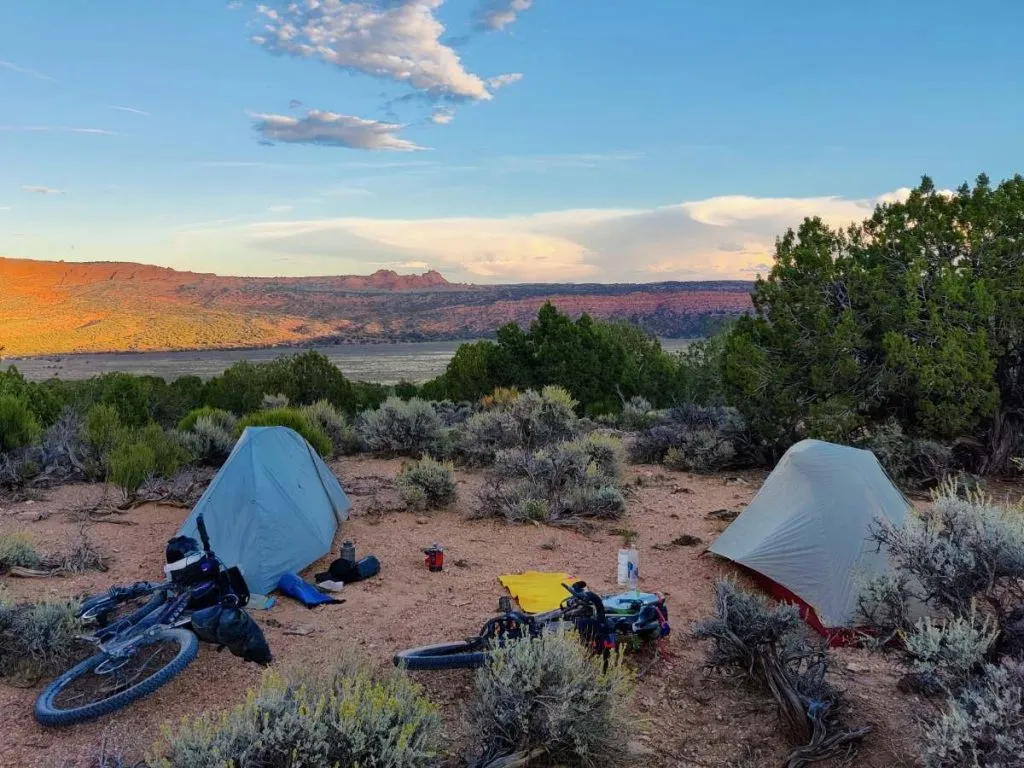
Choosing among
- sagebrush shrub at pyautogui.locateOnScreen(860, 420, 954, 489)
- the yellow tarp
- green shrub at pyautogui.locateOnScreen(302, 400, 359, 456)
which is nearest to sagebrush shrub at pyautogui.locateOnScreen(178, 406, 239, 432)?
green shrub at pyautogui.locateOnScreen(302, 400, 359, 456)

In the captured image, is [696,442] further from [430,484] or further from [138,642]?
[138,642]

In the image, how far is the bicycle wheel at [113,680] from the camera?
4.04m

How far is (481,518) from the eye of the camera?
31.6 feet

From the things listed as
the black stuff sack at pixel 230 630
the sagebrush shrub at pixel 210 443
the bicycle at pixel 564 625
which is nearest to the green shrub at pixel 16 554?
the black stuff sack at pixel 230 630

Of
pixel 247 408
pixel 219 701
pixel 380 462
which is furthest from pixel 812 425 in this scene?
pixel 247 408

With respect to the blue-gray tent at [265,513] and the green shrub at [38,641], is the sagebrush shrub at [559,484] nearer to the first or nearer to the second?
the blue-gray tent at [265,513]

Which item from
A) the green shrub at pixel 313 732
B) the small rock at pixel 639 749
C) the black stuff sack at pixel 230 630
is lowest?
the small rock at pixel 639 749

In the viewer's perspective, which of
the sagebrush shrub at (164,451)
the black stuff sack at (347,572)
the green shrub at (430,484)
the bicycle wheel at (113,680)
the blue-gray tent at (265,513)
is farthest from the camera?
the sagebrush shrub at (164,451)

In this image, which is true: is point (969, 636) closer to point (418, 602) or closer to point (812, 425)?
point (418, 602)

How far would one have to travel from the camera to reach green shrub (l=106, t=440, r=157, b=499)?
9422 millimetres

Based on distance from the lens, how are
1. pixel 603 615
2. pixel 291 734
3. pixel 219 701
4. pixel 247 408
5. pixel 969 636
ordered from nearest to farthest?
pixel 291 734, pixel 969 636, pixel 219 701, pixel 603 615, pixel 247 408

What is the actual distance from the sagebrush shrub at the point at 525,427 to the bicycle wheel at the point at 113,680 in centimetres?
809

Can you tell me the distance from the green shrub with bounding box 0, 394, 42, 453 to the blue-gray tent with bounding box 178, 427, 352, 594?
622cm

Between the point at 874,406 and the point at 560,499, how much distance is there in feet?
19.7
